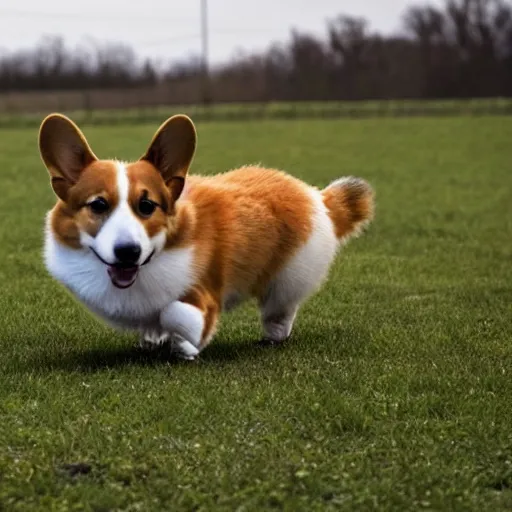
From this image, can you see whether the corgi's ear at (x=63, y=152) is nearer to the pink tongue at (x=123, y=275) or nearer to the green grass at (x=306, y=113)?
the pink tongue at (x=123, y=275)

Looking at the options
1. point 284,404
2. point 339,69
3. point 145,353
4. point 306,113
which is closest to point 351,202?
point 145,353

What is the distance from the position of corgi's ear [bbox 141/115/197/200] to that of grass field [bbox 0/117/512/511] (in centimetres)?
77

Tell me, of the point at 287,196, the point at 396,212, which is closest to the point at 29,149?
the point at 396,212

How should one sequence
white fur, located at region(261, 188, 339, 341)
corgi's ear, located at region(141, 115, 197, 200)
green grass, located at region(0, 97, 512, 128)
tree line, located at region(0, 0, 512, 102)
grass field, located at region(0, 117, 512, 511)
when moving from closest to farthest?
grass field, located at region(0, 117, 512, 511) → corgi's ear, located at region(141, 115, 197, 200) → white fur, located at region(261, 188, 339, 341) → green grass, located at region(0, 97, 512, 128) → tree line, located at region(0, 0, 512, 102)

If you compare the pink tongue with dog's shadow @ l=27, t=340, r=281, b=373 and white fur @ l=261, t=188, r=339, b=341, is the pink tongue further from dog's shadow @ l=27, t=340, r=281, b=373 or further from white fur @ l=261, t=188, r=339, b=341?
white fur @ l=261, t=188, r=339, b=341

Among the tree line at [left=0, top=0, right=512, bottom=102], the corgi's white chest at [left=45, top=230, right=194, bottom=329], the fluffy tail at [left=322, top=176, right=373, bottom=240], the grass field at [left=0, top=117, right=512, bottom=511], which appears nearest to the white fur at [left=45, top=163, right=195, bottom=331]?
the corgi's white chest at [left=45, top=230, right=194, bottom=329]

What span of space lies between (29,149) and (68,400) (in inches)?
741

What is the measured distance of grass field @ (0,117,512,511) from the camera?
3281 mm

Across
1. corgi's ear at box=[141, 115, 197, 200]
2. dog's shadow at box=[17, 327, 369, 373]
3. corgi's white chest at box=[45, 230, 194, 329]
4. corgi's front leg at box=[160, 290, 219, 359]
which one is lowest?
dog's shadow at box=[17, 327, 369, 373]

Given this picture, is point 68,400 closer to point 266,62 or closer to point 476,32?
point 266,62

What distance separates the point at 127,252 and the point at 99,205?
0.23 metres

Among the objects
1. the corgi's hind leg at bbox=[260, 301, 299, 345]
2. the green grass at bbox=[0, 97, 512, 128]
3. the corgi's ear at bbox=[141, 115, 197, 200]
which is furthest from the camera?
the green grass at bbox=[0, 97, 512, 128]

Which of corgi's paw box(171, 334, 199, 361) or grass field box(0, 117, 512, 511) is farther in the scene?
corgi's paw box(171, 334, 199, 361)

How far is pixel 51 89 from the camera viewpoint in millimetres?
53125
